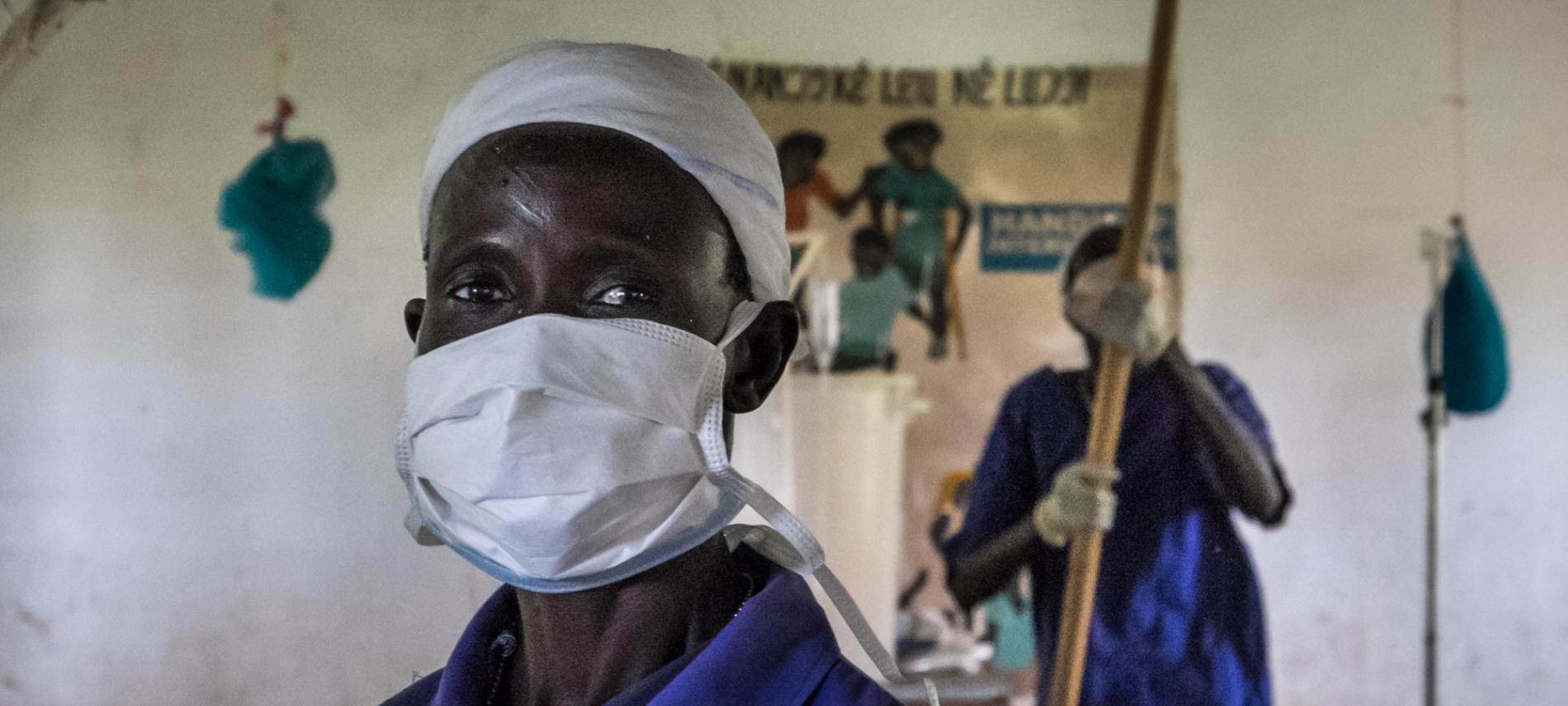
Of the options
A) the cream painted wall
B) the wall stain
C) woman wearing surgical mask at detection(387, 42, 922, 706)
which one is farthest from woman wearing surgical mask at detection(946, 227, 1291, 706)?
the wall stain

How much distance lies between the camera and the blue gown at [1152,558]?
5.11ft

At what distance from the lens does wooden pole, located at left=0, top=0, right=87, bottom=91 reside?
0.89 metres

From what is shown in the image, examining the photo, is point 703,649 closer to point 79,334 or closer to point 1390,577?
point 79,334

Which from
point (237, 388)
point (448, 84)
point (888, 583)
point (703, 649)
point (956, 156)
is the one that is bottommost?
point (888, 583)

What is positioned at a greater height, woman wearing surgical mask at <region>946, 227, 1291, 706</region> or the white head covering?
the white head covering

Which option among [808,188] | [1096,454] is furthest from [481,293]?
[808,188]

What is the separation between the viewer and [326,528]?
849mm

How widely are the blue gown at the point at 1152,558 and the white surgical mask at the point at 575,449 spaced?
0.97 meters

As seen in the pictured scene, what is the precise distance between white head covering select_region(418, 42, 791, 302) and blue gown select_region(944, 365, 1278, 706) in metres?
0.99

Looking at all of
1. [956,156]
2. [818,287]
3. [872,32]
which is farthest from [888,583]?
[872,32]

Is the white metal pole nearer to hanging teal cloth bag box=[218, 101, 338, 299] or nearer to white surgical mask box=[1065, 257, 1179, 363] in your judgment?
white surgical mask box=[1065, 257, 1179, 363]

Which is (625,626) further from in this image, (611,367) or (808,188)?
(808,188)

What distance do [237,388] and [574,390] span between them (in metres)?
0.35

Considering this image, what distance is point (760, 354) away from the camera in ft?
2.40
